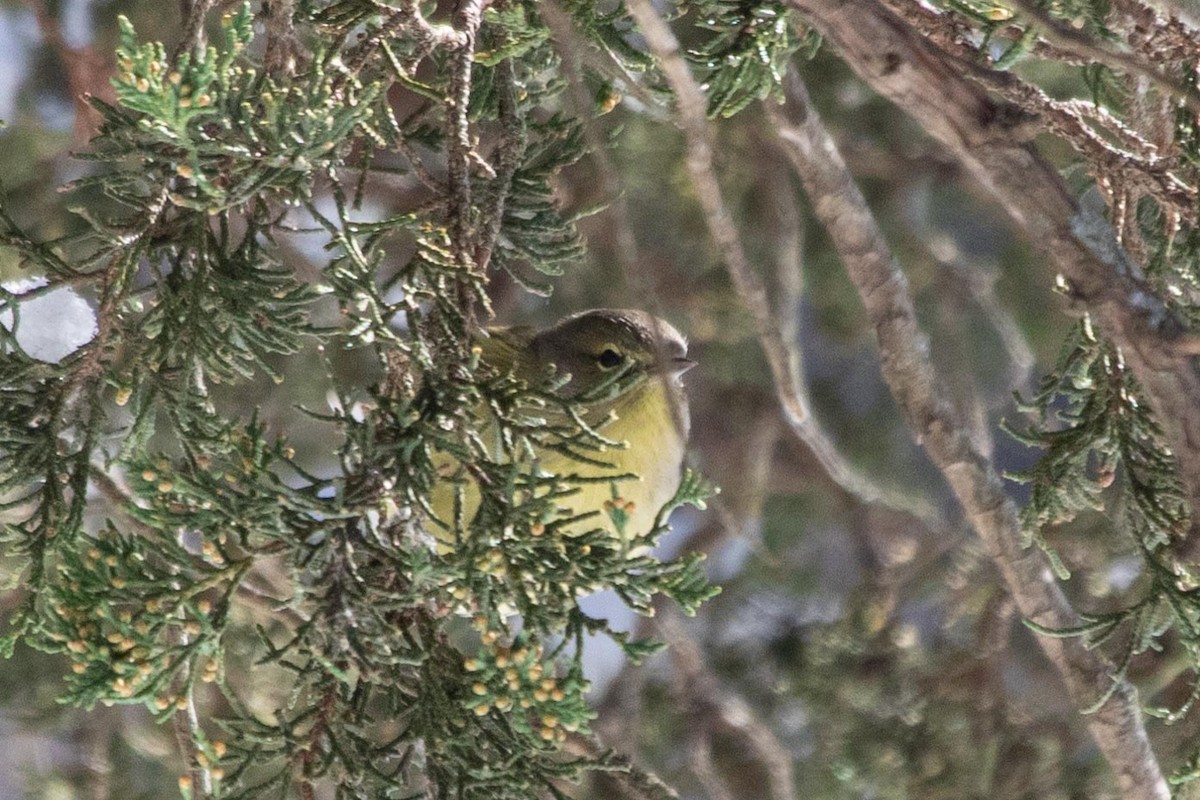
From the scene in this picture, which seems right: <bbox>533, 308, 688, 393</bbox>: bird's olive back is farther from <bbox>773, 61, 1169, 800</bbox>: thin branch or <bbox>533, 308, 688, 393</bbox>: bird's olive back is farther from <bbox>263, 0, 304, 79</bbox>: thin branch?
<bbox>263, 0, 304, 79</bbox>: thin branch

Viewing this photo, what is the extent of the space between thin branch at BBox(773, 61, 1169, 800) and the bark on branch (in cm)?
41

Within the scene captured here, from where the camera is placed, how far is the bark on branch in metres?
1.87

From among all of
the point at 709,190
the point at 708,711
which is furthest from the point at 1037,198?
the point at 708,711

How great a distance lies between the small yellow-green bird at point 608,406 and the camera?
2574 millimetres

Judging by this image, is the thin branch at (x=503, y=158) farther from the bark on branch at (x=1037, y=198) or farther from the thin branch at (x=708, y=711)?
the thin branch at (x=708, y=711)

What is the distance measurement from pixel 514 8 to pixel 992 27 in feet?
2.28

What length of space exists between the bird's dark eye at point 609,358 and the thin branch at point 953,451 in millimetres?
761

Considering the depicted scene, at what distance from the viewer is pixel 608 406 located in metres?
2.90

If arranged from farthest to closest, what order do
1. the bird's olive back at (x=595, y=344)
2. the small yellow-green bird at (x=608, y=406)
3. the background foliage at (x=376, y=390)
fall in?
the bird's olive back at (x=595, y=344) → the small yellow-green bird at (x=608, y=406) → the background foliage at (x=376, y=390)

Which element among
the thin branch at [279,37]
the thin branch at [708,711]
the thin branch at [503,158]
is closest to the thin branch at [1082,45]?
the thin branch at [503,158]

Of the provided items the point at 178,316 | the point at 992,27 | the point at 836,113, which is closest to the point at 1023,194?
the point at 992,27

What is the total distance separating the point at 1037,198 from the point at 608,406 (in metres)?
1.14

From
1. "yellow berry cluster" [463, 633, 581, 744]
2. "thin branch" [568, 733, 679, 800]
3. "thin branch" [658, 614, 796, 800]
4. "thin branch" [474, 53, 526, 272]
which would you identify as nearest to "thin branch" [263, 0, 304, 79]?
"thin branch" [474, 53, 526, 272]

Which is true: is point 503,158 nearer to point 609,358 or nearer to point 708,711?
point 609,358
